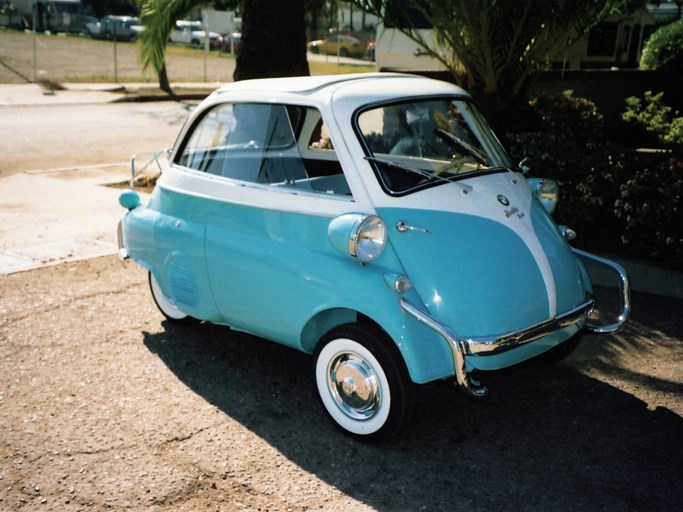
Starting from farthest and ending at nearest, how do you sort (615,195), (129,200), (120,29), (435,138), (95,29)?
1. (95,29)
2. (120,29)
3. (615,195)
4. (129,200)
5. (435,138)

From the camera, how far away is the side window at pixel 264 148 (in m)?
4.53

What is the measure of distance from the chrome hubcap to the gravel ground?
170mm

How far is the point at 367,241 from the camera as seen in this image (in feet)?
12.3

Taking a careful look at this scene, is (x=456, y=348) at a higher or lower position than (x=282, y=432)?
higher

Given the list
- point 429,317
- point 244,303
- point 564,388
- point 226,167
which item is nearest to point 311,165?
point 226,167

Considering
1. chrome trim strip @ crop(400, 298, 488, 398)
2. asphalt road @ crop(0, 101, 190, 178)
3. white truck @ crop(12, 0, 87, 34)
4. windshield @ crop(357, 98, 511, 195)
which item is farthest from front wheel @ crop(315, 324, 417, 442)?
white truck @ crop(12, 0, 87, 34)

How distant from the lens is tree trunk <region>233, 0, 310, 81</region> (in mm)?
8344

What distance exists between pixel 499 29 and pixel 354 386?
572 centimetres

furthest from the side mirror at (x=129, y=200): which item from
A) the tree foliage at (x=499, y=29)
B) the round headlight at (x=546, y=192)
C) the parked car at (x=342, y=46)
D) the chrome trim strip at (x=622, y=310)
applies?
the parked car at (x=342, y=46)

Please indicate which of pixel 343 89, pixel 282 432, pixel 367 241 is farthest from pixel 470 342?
pixel 343 89

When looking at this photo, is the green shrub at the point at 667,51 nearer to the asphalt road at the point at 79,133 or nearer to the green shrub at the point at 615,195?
the green shrub at the point at 615,195

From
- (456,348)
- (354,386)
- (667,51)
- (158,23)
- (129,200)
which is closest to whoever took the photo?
(456,348)

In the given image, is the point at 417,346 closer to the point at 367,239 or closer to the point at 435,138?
the point at 367,239

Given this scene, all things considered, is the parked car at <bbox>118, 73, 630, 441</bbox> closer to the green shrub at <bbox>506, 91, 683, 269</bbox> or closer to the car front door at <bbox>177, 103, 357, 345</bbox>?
the car front door at <bbox>177, 103, 357, 345</bbox>
